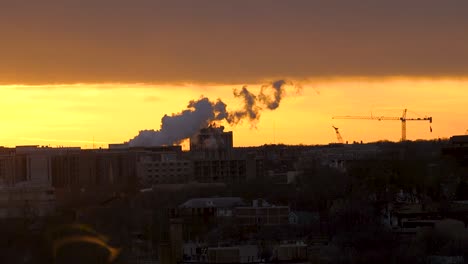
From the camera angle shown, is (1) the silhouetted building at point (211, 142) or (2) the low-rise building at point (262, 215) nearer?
(2) the low-rise building at point (262, 215)

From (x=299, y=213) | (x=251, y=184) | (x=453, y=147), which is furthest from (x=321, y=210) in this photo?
(x=453, y=147)

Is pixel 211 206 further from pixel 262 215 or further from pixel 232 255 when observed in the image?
pixel 232 255

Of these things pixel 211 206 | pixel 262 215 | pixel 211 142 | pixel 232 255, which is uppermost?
pixel 211 142

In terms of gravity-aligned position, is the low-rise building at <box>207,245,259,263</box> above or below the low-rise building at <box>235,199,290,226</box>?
below

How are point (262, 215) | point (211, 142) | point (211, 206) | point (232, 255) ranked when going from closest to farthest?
1. point (232, 255)
2. point (262, 215)
3. point (211, 206)
4. point (211, 142)

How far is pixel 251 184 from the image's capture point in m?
96.4

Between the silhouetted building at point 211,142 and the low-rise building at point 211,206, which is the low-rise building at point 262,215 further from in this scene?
the silhouetted building at point 211,142

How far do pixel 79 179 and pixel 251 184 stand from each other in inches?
837

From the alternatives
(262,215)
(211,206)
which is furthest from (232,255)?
(211,206)

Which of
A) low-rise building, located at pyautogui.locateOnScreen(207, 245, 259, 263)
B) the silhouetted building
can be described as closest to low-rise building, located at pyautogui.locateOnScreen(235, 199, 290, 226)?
low-rise building, located at pyautogui.locateOnScreen(207, 245, 259, 263)

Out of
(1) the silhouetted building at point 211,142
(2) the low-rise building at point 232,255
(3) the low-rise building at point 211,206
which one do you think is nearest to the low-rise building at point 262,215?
(3) the low-rise building at point 211,206

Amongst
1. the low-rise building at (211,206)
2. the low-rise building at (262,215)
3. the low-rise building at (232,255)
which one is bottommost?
the low-rise building at (232,255)

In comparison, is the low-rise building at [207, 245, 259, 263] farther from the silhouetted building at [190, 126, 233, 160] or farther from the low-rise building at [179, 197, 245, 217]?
the silhouetted building at [190, 126, 233, 160]

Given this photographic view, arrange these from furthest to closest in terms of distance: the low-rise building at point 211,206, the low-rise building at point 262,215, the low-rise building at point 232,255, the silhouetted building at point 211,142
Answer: the silhouetted building at point 211,142
the low-rise building at point 211,206
the low-rise building at point 262,215
the low-rise building at point 232,255
